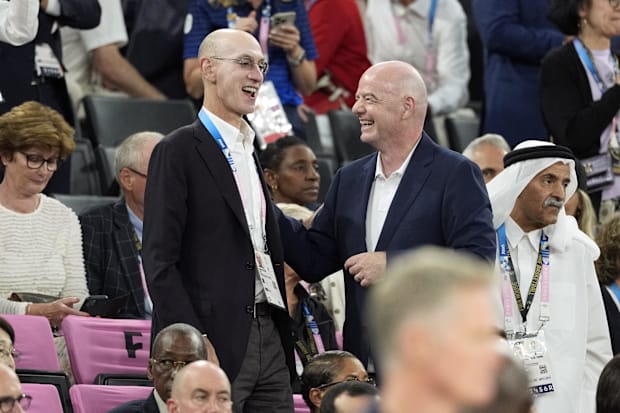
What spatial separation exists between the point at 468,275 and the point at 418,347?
12cm

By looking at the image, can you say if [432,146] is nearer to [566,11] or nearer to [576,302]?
[576,302]

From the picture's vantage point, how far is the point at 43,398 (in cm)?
496

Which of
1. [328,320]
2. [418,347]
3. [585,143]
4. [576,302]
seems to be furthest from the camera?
[585,143]

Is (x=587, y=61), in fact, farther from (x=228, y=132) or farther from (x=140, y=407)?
(x=140, y=407)

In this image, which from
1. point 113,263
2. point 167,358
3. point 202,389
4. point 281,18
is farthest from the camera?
point 281,18

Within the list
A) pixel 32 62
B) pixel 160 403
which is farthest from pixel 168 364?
pixel 32 62

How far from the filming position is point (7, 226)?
5.84 m

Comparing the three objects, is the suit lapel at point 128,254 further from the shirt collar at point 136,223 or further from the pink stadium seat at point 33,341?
the pink stadium seat at point 33,341

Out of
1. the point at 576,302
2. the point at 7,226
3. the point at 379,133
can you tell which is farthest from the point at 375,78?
the point at 7,226

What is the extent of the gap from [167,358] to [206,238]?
0.46m

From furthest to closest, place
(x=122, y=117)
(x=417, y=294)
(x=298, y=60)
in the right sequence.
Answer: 1. (x=122, y=117)
2. (x=298, y=60)
3. (x=417, y=294)

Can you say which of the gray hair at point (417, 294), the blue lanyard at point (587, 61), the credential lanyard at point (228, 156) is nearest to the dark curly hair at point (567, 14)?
the blue lanyard at point (587, 61)

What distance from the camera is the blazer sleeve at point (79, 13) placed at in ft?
Result: 22.6

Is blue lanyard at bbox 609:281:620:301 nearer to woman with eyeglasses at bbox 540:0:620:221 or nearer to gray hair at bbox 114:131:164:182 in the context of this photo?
woman with eyeglasses at bbox 540:0:620:221
